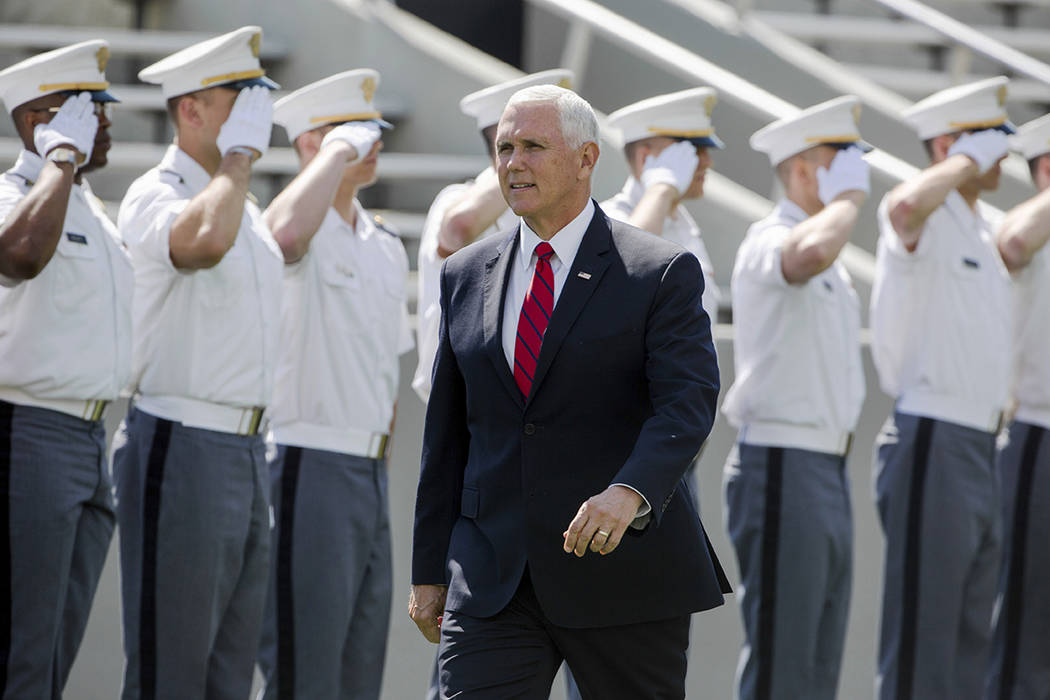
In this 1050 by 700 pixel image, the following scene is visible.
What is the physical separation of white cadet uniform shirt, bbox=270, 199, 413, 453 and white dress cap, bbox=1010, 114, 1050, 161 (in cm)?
270

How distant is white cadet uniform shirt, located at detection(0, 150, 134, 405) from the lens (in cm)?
414

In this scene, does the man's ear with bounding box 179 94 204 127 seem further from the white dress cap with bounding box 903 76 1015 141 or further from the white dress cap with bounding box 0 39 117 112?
the white dress cap with bounding box 903 76 1015 141

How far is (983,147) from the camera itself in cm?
573

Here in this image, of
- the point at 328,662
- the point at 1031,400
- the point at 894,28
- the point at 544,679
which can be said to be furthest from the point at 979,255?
the point at 894,28

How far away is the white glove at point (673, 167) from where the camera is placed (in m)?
5.15

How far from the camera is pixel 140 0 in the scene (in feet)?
26.8

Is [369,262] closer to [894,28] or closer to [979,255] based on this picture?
[979,255]

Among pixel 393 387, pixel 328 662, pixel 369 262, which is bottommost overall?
pixel 328 662

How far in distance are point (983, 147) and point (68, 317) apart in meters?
3.19

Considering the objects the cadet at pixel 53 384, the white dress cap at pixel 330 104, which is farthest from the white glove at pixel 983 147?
the cadet at pixel 53 384

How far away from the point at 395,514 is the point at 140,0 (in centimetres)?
385

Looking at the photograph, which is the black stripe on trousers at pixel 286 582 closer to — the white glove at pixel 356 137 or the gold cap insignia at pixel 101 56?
the white glove at pixel 356 137

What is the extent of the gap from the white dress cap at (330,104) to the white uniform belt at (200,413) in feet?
3.72

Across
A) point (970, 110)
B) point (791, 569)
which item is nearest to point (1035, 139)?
point (970, 110)
